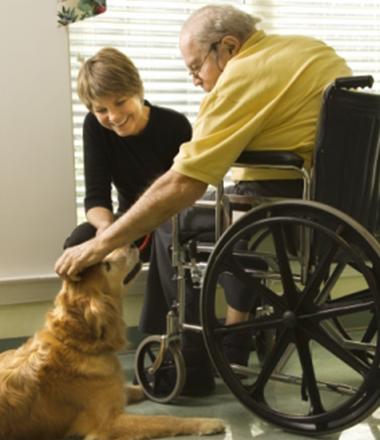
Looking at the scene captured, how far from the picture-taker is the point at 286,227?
1.82m

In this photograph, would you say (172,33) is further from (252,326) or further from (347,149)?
(252,326)

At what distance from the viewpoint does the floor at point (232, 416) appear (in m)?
1.87

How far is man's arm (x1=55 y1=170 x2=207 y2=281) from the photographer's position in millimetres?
1816

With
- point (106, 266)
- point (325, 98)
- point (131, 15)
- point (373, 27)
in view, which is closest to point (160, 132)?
point (131, 15)

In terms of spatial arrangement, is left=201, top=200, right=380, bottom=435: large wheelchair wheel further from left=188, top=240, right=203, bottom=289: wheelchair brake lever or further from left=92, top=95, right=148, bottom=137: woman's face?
left=92, top=95, right=148, bottom=137: woman's face

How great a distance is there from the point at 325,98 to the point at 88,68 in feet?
3.50

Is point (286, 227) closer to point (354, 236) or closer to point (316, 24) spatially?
point (354, 236)

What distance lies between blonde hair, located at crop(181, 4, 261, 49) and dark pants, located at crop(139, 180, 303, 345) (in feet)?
1.62

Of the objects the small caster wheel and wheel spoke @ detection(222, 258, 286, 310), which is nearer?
wheel spoke @ detection(222, 258, 286, 310)

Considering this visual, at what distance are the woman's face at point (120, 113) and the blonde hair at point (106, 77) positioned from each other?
3cm

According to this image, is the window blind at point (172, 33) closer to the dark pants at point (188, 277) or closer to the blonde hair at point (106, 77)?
the blonde hair at point (106, 77)

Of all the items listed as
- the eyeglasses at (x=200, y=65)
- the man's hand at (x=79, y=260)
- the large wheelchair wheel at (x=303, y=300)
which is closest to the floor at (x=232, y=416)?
the large wheelchair wheel at (x=303, y=300)

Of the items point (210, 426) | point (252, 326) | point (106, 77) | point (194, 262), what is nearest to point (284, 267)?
point (252, 326)

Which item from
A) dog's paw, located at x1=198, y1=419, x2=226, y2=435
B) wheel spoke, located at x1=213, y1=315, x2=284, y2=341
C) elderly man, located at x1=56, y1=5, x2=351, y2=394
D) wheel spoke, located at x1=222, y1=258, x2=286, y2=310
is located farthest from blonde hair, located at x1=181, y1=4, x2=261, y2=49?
dog's paw, located at x1=198, y1=419, x2=226, y2=435
